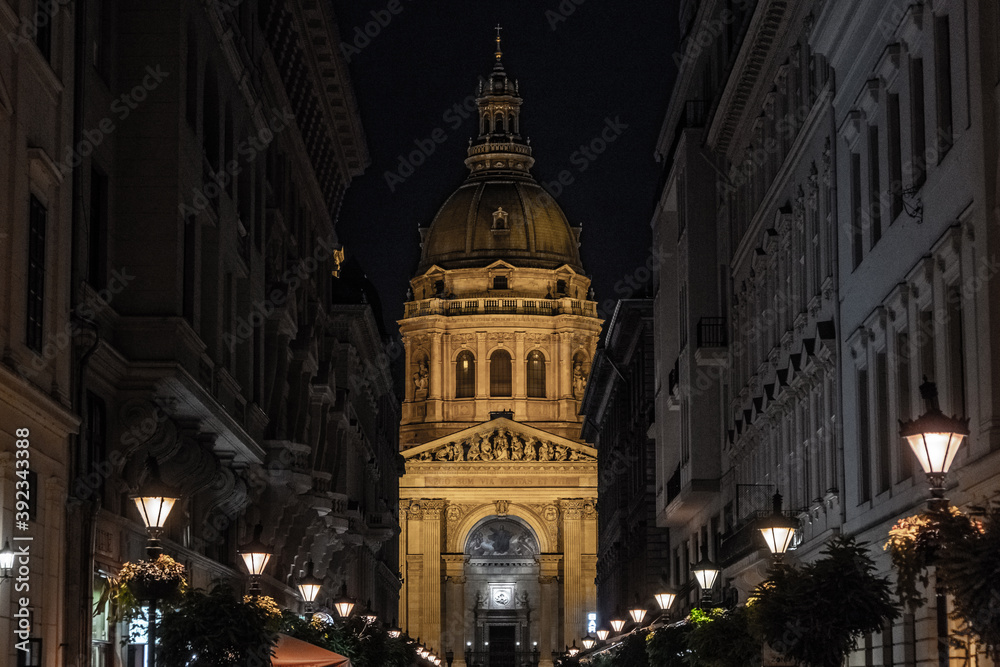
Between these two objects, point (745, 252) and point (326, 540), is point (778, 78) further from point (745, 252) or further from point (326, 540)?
point (326, 540)

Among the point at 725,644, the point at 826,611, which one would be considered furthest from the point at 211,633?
the point at 725,644

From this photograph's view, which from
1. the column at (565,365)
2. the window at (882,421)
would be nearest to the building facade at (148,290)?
the window at (882,421)

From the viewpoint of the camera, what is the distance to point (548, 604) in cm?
15162

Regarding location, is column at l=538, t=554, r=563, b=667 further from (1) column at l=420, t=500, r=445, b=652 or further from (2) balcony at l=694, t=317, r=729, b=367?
(2) balcony at l=694, t=317, r=729, b=367

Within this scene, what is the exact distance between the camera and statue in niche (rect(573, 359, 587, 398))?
164125mm

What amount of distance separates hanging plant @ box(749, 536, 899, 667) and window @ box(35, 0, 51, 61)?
10599 millimetres

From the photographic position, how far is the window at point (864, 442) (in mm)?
29609

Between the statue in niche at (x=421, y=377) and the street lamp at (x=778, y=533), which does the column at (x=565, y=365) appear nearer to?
the statue in niche at (x=421, y=377)

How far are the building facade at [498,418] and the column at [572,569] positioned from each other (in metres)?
0.11

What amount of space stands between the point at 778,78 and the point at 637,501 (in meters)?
38.4

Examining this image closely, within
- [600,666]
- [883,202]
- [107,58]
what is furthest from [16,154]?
[600,666]

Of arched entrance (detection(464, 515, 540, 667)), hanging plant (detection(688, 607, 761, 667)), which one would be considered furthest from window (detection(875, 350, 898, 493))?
arched entrance (detection(464, 515, 540, 667))

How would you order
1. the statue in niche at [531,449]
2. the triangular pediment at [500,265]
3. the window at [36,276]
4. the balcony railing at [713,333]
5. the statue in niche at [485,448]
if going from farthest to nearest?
A: the triangular pediment at [500,265] < the statue in niche at [531,449] < the statue in niche at [485,448] < the balcony railing at [713,333] < the window at [36,276]

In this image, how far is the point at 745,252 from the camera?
44.7 metres
